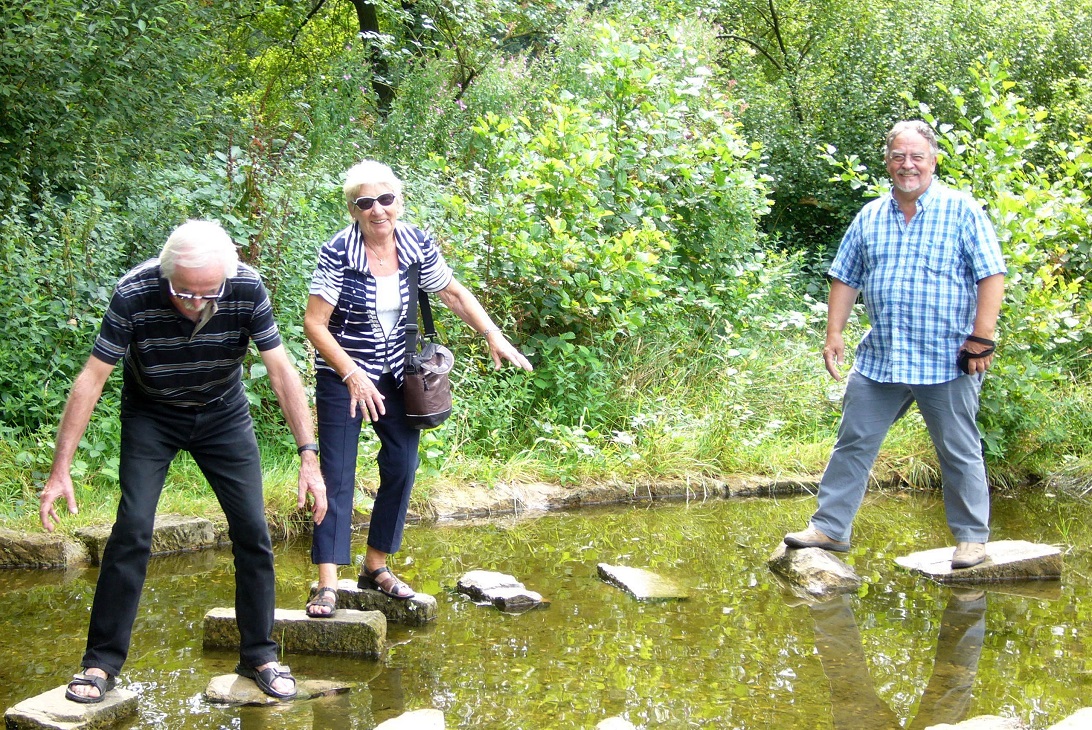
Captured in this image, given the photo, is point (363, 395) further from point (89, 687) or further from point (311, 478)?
point (89, 687)

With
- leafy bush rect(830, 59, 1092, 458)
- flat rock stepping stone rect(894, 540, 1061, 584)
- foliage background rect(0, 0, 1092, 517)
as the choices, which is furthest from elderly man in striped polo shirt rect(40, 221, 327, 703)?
leafy bush rect(830, 59, 1092, 458)

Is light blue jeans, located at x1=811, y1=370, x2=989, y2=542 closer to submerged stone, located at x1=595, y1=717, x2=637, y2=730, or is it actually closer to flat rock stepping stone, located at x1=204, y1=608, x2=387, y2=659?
submerged stone, located at x1=595, y1=717, x2=637, y2=730

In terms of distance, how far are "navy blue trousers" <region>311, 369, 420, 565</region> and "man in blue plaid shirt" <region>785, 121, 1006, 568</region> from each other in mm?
2239

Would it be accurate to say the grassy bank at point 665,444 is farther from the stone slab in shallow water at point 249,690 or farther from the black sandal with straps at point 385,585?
the stone slab in shallow water at point 249,690

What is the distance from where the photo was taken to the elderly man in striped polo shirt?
3680 millimetres

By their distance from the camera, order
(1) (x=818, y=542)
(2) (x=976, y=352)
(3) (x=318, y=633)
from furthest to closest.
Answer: (1) (x=818, y=542) → (2) (x=976, y=352) → (3) (x=318, y=633)

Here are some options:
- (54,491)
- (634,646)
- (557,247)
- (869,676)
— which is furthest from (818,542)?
(54,491)

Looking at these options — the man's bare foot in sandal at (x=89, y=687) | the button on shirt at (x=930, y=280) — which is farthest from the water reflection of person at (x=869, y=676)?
the man's bare foot in sandal at (x=89, y=687)

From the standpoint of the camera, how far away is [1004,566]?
18.5ft

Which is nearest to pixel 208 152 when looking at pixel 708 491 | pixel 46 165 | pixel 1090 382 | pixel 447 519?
pixel 46 165

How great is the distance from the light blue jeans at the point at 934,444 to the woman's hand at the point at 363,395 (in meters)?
2.42

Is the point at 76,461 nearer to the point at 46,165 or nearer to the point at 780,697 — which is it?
the point at 46,165

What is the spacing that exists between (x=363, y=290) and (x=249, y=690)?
161 centimetres

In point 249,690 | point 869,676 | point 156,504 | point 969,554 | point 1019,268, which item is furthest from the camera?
point 1019,268
